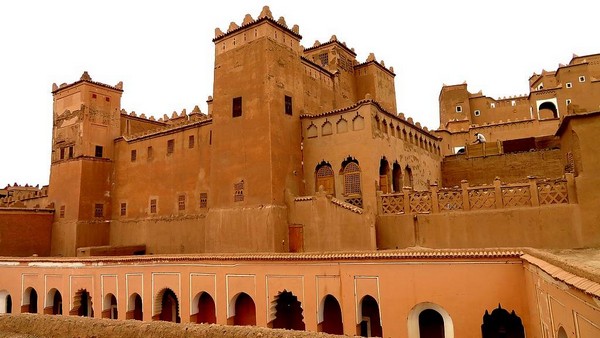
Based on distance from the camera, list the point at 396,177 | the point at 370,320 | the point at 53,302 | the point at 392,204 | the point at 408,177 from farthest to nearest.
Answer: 1. the point at 408,177
2. the point at 53,302
3. the point at 396,177
4. the point at 392,204
5. the point at 370,320

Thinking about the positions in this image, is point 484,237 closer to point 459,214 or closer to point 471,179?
point 459,214

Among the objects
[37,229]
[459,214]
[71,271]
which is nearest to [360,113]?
[459,214]

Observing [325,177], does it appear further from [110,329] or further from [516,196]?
[110,329]

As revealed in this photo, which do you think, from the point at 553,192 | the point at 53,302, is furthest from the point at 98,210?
the point at 553,192

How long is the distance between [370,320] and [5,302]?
801 inches

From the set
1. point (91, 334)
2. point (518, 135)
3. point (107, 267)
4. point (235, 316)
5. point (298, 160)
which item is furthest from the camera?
point (518, 135)

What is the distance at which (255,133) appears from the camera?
70.8ft

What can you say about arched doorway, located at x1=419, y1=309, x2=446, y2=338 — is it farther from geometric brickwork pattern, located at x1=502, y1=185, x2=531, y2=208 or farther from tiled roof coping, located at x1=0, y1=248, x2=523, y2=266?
geometric brickwork pattern, located at x1=502, y1=185, x2=531, y2=208

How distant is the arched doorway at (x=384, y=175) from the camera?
21166 millimetres

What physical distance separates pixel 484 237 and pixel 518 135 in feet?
78.7

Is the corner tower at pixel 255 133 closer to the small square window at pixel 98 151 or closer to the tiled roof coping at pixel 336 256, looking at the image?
the tiled roof coping at pixel 336 256

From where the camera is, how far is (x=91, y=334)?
10344 mm

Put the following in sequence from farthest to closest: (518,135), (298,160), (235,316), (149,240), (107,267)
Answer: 1. (518,135)
2. (149,240)
3. (298,160)
4. (107,267)
5. (235,316)

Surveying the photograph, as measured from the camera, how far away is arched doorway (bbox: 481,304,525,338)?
1554 cm
